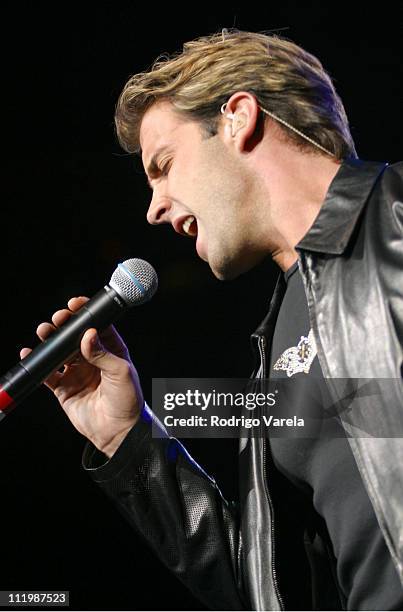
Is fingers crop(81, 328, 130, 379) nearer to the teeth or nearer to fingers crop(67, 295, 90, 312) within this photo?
fingers crop(67, 295, 90, 312)

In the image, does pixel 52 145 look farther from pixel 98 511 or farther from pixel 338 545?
pixel 338 545

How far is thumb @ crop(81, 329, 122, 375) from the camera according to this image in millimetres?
1494

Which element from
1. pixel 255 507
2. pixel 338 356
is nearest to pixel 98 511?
pixel 255 507

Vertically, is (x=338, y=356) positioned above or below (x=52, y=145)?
below

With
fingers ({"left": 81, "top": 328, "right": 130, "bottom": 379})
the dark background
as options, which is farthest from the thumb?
the dark background

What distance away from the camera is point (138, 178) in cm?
253

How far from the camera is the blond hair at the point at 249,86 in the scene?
1672 millimetres

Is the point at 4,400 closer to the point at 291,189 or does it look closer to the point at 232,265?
the point at 232,265

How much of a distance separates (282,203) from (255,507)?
26.5 inches

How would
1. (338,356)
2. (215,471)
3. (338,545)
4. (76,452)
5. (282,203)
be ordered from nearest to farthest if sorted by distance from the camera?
(338,356), (338,545), (282,203), (215,471), (76,452)

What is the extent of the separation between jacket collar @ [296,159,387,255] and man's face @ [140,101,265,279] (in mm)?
250

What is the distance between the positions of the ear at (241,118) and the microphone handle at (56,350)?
448mm

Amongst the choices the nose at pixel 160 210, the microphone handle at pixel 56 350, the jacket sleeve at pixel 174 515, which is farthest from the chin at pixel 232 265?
the jacket sleeve at pixel 174 515

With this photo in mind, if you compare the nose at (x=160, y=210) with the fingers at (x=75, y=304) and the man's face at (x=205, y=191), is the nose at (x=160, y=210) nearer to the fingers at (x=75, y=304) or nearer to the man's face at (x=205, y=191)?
the man's face at (x=205, y=191)
